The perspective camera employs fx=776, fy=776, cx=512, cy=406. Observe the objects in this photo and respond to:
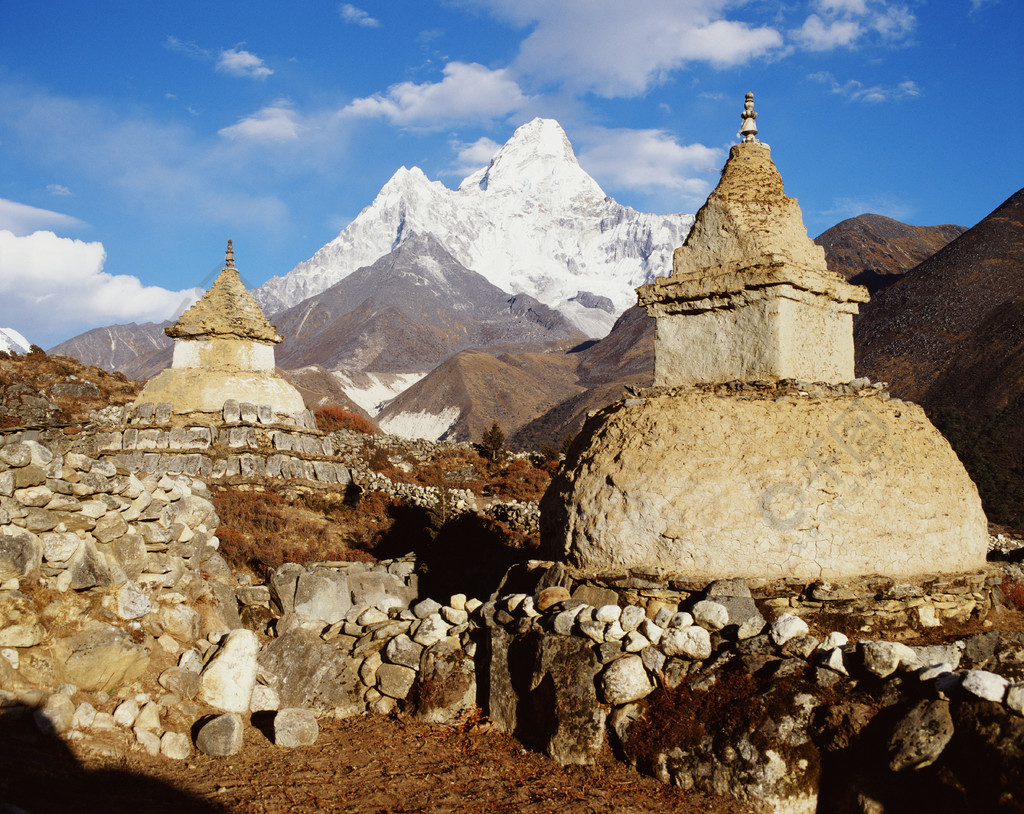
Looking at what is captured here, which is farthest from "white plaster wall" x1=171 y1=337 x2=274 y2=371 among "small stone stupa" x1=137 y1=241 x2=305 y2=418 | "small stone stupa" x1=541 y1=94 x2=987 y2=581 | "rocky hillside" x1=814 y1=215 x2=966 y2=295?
"rocky hillside" x1=814 y1=215 x2=966 y2=295

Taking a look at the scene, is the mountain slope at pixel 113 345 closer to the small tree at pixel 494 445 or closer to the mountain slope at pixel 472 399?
the mountain slope at pixel 472 399

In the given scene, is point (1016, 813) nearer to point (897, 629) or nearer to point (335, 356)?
point (897, 629)

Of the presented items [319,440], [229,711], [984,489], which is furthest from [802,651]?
[984,489]

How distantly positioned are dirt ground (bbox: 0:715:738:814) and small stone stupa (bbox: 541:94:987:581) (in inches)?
76.3

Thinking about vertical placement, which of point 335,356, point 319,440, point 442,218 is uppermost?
point 442,218

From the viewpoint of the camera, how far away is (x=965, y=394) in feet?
156

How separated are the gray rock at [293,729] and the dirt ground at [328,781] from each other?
0.07 metres

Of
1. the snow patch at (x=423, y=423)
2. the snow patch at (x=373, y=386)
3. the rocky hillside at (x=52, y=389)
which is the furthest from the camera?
the snow patch at (x=373, y=386)

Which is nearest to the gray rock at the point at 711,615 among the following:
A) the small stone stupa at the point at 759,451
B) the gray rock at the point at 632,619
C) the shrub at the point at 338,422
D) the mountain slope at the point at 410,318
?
the gray rock at the point at 632,619

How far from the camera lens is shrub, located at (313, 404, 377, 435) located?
88.7 feet

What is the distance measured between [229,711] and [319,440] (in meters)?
13.4

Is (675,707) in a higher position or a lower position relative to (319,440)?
lower

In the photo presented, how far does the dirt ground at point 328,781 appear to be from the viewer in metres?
4.50

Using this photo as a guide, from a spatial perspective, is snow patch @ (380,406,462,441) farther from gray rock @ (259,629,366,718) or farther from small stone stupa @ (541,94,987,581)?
gray rock @ (259,629,366,718)
